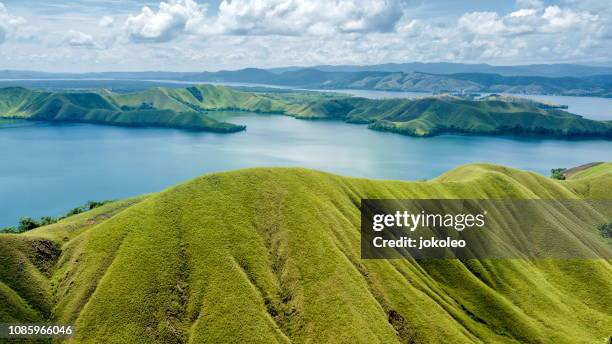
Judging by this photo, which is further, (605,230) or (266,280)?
(605,230)

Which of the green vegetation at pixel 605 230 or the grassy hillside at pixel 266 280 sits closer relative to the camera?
the grassy hillside at pixel 266 280

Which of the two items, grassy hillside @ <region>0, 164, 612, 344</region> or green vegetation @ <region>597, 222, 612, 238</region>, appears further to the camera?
green vegetation @ <region>597, 222, 612, 238</region>

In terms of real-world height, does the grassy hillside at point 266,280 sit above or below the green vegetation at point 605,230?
above

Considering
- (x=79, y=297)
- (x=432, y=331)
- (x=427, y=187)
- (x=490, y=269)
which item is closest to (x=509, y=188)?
(x=427, y=187)

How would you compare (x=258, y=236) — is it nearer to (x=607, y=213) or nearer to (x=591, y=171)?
(x=607, y=213)

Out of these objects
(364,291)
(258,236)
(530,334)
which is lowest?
(530,334)

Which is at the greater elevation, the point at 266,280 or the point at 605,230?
the point at 266,280

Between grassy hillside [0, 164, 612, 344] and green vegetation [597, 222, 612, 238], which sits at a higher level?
grassy hillside [0, 164, 612, 344]

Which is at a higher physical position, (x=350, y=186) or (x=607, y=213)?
(x=350, y=186)
